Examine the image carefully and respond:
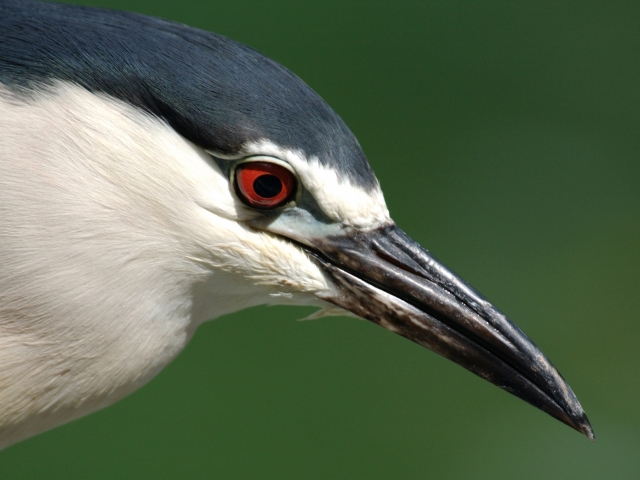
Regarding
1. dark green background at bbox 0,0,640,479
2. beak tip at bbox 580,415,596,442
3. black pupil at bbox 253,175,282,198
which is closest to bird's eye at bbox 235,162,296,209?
black pupil at bbox 253,175,282,198

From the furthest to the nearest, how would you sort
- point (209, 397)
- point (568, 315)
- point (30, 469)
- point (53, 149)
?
point (568, 315) → point (209, 397) → point (30, 469) → point (53, 149)

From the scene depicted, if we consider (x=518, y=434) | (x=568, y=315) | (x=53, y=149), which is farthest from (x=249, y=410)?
(x=53, y=149)

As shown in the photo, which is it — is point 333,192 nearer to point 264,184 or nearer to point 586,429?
point 264,184

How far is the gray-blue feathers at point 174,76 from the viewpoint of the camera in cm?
84

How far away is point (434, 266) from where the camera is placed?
0.96m

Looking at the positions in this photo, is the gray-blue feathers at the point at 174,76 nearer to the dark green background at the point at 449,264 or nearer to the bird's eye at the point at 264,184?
the bird's eye at the point at 264,184

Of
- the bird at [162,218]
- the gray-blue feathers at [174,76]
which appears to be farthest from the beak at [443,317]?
the gray-blue feathers at [174,76]

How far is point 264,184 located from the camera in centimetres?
87

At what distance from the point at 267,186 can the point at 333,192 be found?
72 millimetres

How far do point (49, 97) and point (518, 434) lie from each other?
1719 millimetres

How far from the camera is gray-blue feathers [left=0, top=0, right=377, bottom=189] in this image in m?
0.84

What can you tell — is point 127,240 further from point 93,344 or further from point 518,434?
point 518,434

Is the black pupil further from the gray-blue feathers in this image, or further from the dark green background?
the dark green background

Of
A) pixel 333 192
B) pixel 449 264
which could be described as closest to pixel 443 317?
pixel 333 192
